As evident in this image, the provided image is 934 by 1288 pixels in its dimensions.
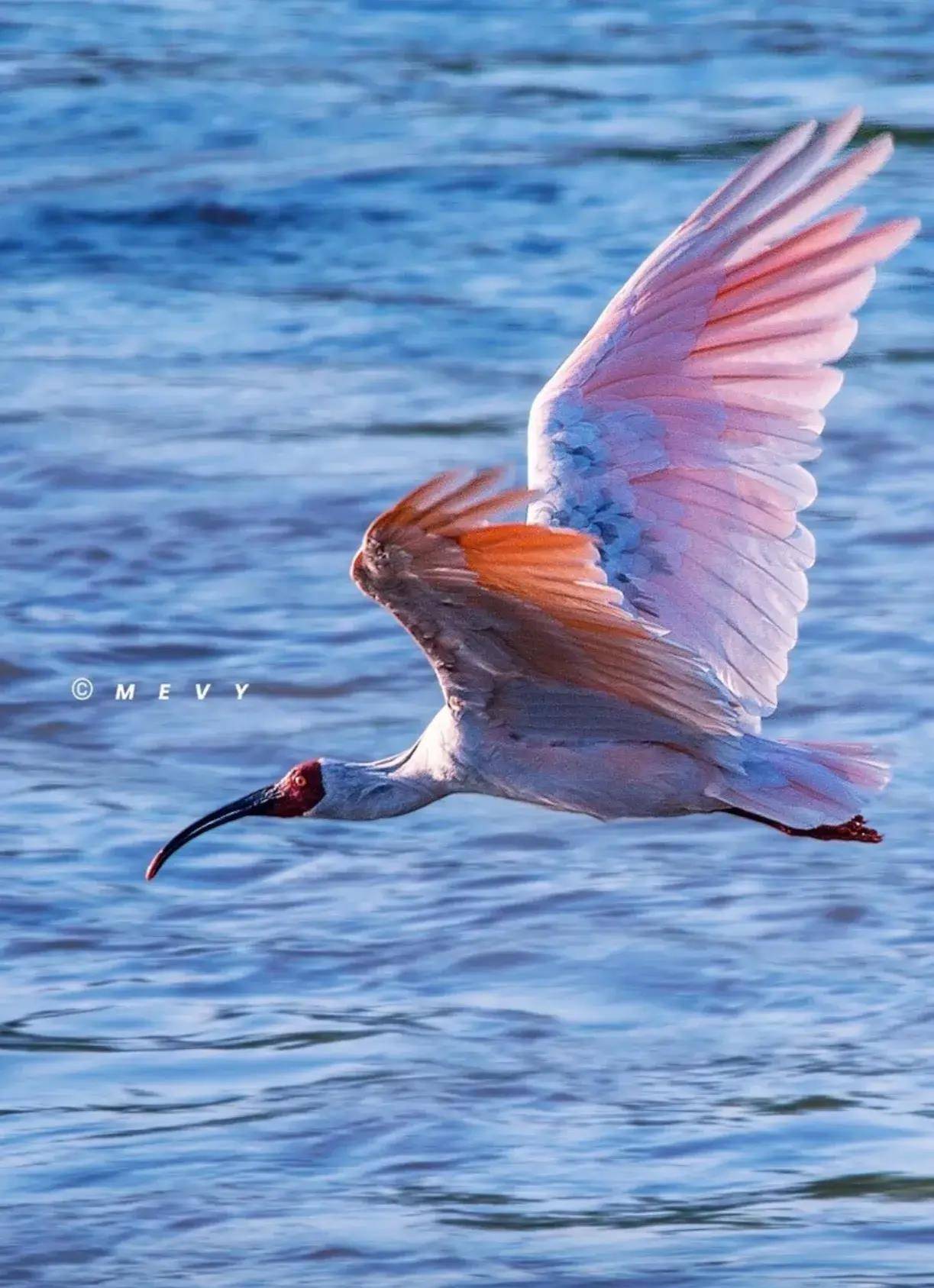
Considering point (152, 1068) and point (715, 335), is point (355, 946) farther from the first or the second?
point (715, 335)

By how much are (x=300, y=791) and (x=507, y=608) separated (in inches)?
51.6

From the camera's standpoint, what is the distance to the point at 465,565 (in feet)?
16.9

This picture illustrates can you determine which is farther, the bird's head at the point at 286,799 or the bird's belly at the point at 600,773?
the bird's head at the point at 286,799

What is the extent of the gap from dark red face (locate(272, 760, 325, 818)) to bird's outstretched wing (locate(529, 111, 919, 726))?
0.79 metres

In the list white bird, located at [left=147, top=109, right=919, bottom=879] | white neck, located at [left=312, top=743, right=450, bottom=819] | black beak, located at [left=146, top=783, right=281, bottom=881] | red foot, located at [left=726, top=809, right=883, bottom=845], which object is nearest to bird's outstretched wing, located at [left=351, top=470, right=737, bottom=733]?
white bird, located at [left=147, top=109, right=919, bottom=879]

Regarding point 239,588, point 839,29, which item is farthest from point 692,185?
point 239,588

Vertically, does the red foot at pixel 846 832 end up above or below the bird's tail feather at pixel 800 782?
below

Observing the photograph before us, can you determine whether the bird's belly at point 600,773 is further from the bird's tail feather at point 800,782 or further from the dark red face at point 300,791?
the dark red face at point 300,791

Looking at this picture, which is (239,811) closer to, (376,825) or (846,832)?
(846,832)

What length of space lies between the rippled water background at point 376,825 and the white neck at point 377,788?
2.28 feet

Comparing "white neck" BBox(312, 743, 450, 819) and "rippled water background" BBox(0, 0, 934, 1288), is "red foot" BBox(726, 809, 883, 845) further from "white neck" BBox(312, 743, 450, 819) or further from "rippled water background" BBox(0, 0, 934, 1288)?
"white neck" BBox(312, 743, 450, 819)

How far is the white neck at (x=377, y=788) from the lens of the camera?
6.40m

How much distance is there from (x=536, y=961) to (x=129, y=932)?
3.51 feet

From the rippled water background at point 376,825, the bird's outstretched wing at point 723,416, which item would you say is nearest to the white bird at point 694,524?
the bird's outstretched wing at point 723,416
